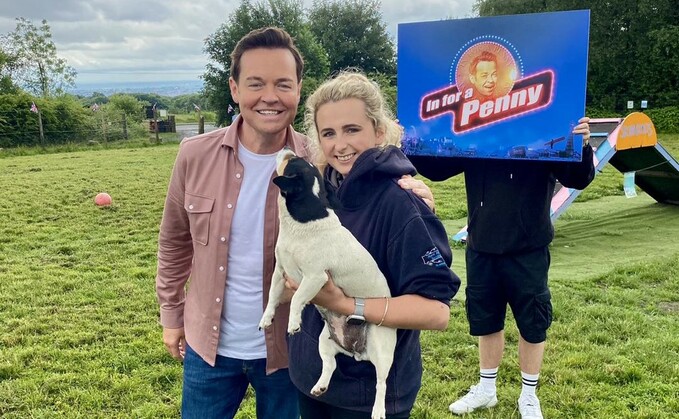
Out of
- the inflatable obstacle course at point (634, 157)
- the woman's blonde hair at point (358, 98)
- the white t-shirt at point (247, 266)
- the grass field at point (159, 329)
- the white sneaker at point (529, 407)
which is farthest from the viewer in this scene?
the inflatable obstacle course at point (634, 157)

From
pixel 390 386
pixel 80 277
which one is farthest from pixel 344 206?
pixel 80 277

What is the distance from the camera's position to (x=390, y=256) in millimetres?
1678

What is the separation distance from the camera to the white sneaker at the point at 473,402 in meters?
3.60

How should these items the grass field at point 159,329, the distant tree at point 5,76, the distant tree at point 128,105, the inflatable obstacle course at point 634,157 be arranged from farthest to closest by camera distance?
1. the distant tree at point 128,105
2. the distant tree at point 5,76
3. the inflatable obstacle course at point 634,157
4. the grass field at point 159,329

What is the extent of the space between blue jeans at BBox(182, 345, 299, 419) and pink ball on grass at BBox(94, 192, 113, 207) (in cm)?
878

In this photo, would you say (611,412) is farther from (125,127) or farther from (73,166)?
(125,127)

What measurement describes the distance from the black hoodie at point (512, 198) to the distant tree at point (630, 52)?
2697 centimetres

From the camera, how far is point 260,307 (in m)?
2.13

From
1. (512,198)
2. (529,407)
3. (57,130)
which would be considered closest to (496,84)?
(512,198)

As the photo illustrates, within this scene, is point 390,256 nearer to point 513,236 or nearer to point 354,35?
point 513,236

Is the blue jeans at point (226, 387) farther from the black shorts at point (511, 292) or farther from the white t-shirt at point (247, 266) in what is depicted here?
the black shorts at point (511, 292)

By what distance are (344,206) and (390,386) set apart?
0.61m

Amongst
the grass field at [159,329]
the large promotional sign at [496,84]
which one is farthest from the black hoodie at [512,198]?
the grass field at [159,329]

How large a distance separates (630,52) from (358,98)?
100 feet
